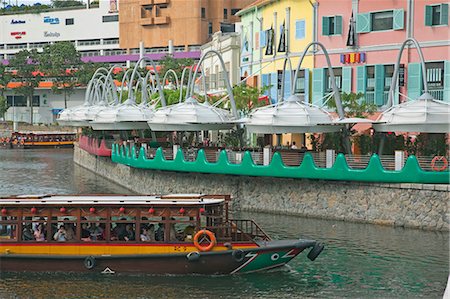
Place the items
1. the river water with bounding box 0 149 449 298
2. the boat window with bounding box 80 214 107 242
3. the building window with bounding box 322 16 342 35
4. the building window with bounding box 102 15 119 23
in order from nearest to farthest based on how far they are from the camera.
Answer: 1. the river water with bounding box 0 149 449 298
2. the boat window with bounding box 80 214 107 242
3. the building window with bounding box 322 16 342 35
4. the building window with bounding box 102 15 119 23

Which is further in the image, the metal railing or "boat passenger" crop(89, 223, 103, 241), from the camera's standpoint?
the metal railing

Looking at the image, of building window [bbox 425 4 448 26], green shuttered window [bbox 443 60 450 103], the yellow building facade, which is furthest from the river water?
the yellow building facade

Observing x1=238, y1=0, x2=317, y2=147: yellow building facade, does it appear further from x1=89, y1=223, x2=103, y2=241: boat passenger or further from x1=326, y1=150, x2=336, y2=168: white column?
x1=89, y1=223, x2=103, y2=241: boat passenger

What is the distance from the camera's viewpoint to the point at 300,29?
4616cm

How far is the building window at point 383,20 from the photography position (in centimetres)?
4059

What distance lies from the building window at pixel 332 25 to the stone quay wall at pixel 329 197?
11.5 meters

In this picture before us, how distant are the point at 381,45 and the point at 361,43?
51.1 inches

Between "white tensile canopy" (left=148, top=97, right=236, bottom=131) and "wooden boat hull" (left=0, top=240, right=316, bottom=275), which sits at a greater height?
"white tensile canopy" (left=148, top=97, right=236, bottom=131)

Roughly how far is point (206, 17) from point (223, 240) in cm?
8622

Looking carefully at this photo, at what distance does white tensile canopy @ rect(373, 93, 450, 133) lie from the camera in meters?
30.8

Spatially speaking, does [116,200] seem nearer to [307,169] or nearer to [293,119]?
[307,169]

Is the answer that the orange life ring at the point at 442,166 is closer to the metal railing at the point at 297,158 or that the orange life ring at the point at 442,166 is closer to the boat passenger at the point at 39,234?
the metal railing at the point at 297,158

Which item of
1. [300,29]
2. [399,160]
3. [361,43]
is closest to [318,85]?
[361,43]

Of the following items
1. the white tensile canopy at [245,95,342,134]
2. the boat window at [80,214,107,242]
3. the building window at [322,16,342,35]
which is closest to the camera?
the boat window at [80,214,107,242]
